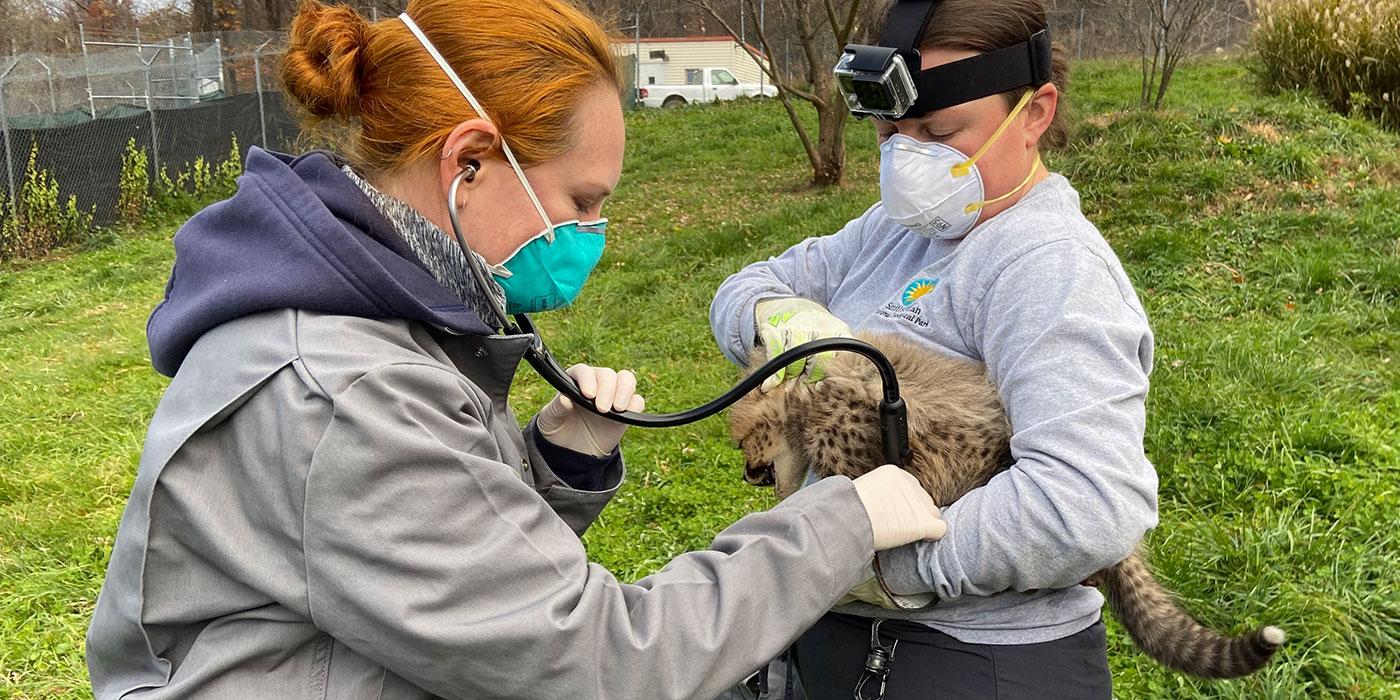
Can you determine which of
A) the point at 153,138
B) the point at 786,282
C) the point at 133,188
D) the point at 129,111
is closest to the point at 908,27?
the point at 786,282

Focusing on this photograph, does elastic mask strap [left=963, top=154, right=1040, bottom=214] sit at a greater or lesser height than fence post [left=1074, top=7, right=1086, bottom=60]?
Answer: greater

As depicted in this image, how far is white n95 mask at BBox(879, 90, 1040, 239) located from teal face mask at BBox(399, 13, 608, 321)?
65 cm

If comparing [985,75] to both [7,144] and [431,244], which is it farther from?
[7,144]

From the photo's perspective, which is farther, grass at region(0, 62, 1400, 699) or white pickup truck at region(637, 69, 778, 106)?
white pickup truck at region(637, 69, 778, 106)

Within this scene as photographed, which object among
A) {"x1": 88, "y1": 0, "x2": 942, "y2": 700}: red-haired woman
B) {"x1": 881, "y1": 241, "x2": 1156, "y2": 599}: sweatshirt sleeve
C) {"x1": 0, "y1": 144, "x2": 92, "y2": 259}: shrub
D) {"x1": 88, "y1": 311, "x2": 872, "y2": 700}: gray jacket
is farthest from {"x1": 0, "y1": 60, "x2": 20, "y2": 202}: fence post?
{"x1": 881, "y1": 241, "x2": 1156, "y2": 599}: sweatshirt sleeve

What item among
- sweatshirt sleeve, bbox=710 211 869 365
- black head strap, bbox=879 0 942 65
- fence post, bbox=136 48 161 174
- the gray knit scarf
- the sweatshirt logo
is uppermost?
black head strap, bbox=879 0 942 65

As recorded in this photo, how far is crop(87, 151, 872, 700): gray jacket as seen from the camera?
137 centimetres

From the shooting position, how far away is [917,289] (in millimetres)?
2090

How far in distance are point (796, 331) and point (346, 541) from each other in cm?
109

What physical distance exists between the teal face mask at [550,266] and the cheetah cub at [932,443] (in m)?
0.49

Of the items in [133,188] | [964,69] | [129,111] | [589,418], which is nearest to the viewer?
[964,69]

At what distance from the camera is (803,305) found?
2.28 m

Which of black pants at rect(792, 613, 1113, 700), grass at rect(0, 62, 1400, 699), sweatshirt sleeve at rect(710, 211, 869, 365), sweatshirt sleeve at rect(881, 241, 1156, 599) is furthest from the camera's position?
grass at rect(0, 62, 1400, 699)

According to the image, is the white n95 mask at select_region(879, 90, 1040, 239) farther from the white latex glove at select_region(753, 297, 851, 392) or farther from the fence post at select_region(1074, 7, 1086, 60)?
the fence post at select_region(1074, 7, 1086, 60)
